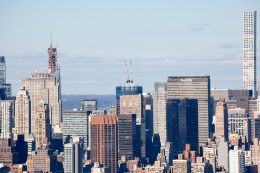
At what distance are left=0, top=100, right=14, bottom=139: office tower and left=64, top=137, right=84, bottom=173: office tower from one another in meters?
10.7

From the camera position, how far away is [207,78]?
87.9 meters

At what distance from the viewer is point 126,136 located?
252 feet

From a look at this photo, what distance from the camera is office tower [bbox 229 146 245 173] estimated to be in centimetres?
6612

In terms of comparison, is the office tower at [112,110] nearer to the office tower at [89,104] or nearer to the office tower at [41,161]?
the office tower at [89,104]

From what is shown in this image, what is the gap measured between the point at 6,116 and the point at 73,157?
19.3 metres

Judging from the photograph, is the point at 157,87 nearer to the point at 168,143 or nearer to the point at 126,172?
the point at 168,143

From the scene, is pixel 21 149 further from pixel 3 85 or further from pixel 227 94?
pixel 227 94

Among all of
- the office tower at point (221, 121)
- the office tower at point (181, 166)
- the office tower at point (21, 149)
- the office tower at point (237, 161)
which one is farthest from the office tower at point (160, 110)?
the office tower at point (181, 166)

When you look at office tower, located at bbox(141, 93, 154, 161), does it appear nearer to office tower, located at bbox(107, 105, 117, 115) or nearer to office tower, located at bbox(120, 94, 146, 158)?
office tower, located at bbox(120, 94, 146, 158)

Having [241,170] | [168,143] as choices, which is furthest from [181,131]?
[241,170]

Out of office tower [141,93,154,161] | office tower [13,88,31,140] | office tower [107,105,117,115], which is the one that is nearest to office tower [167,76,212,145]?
office tower [141,93,154,161]

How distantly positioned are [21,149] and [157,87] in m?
25.0

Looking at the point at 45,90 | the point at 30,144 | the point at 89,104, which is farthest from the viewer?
the point at 45,90

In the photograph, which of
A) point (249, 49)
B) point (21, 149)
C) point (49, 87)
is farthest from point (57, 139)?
point (249, 49)
